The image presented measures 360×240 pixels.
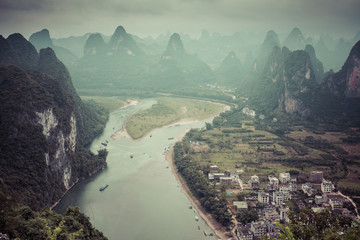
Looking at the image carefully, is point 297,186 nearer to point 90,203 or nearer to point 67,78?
point 90,203

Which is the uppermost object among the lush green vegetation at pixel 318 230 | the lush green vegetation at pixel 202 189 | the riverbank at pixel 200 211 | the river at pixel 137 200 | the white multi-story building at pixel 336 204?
the lush green vegetation at pixel 318 230

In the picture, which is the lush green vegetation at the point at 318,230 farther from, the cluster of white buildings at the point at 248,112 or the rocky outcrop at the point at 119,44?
the rocky outcrop at the point at 119,44

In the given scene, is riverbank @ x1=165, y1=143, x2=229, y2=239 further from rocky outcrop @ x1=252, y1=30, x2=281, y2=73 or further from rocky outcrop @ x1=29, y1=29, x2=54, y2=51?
rocky outcrop @ x1=29, y1=29, x2=54, y2=51

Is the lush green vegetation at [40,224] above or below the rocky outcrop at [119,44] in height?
below

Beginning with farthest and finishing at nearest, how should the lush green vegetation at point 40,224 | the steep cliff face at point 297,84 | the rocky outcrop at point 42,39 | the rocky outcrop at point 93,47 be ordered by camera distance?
the rocky outcrop at point 42,39 < the rocky outcrop at point 93,47 < the steep cliff face at point 297,84 < the lush green vegetation at point 40,224

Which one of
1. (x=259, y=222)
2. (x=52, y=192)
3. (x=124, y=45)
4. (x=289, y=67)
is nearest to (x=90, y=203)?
(x=52, y=192)

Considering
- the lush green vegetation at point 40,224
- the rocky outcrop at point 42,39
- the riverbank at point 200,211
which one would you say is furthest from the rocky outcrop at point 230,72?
the lush green vegetation at point 40,224

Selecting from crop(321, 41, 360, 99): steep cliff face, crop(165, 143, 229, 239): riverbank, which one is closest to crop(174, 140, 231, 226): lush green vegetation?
crop(165, 143, 229, 239): riverbank
